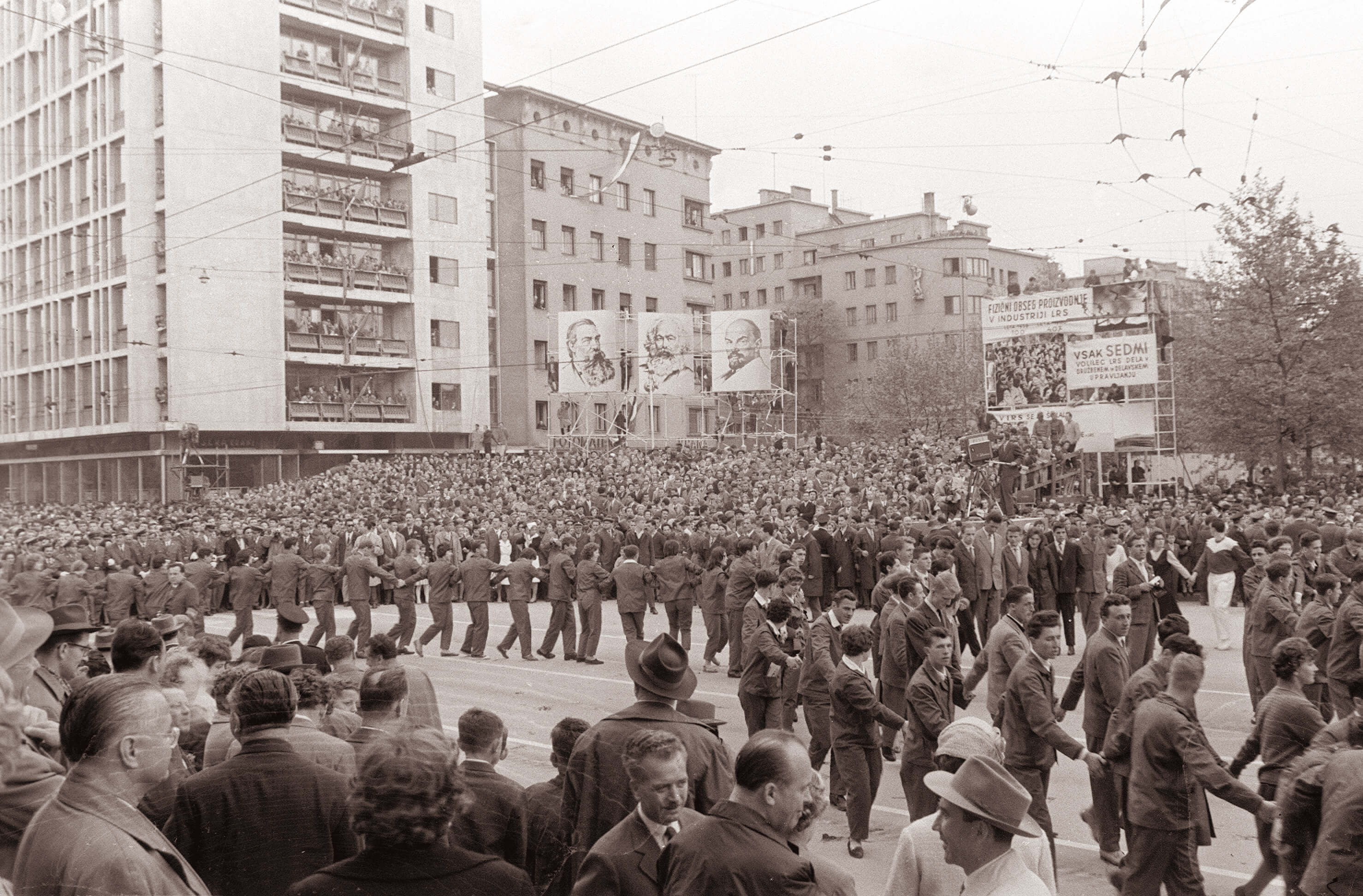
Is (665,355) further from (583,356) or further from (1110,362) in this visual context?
(1110,362)

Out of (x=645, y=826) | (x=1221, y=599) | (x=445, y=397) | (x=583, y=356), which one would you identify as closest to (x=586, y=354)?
(x=583, y=356)

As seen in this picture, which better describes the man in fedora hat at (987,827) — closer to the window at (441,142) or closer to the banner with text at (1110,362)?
the banner with text at (1110,362)

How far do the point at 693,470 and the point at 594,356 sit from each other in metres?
15.0

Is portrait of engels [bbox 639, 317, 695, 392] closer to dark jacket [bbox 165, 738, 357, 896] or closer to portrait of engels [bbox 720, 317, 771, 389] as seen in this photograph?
portrait of engels [bbox 720, 317, 771, 389]

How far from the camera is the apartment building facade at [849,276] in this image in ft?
245

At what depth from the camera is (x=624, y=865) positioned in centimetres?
369

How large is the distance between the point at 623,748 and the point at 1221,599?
14.2 meters

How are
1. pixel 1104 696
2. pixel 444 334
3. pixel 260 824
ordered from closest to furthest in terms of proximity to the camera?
pixel 260 824
pixel 1104 696
pixel 444 334

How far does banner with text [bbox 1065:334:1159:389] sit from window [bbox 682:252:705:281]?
3284cm

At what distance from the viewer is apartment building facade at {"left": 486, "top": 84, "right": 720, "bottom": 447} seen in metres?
57.2

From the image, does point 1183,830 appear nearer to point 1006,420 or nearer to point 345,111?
point 1006,420

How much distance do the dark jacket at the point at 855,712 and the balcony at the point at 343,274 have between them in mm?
40593

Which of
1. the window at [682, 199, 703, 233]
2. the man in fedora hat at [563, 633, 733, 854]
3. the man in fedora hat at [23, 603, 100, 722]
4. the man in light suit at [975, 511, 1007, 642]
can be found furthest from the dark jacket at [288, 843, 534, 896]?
the window at [682, 199, 703, 233]

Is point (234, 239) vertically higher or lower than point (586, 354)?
higher
